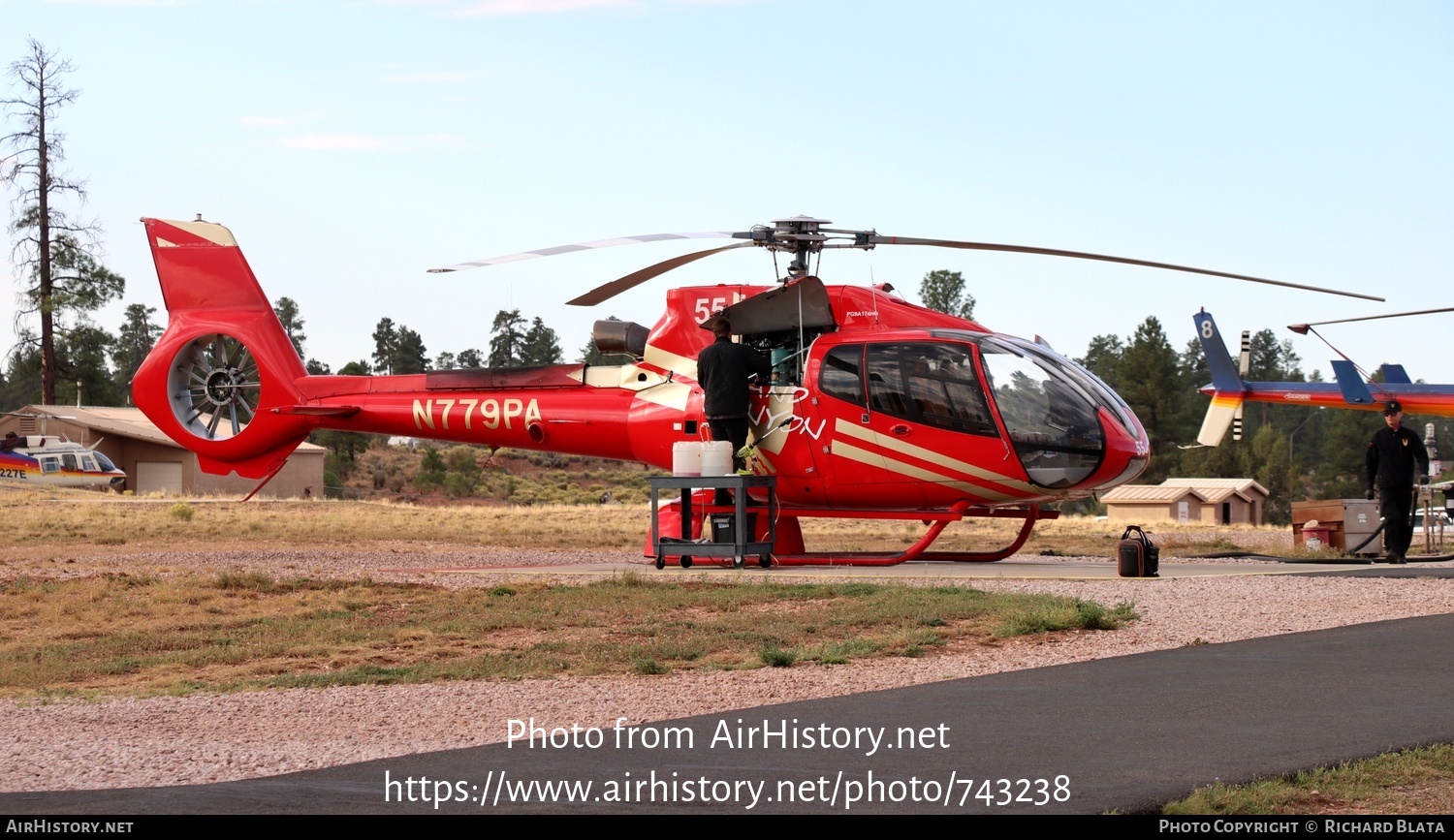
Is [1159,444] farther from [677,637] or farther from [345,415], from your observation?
[677,637]

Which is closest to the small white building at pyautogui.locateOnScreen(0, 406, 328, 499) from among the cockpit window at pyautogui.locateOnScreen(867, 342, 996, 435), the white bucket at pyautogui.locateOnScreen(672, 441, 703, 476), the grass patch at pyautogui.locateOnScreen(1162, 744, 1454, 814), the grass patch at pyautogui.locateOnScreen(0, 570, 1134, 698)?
the white bucket at pyautogui.locateOnScreen(672, 441, 703, 476)

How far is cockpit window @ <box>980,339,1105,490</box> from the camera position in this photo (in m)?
13.6

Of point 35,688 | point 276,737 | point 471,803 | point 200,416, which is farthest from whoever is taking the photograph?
point 200,416

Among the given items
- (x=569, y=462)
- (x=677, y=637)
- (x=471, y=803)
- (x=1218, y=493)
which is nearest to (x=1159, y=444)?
(x=1218, y=493)

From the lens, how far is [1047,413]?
13734mm

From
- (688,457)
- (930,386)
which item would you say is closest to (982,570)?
(930,386)

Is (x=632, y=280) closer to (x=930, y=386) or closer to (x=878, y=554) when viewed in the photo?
(x=930, y=386)

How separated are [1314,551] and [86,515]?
21.9 m

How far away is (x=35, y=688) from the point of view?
7.37m

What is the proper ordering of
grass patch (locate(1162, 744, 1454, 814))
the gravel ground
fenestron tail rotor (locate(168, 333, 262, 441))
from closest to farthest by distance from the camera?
grass patch (locate(1162, 744, 1454, 814)) → the gravel ground → fenestron tail rotor (locate(168, 333, 262, 441))

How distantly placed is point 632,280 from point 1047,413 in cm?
427

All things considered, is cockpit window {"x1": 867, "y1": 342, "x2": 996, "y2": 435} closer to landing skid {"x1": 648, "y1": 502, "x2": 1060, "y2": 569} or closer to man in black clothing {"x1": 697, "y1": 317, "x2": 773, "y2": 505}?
landing skid {"x1": 648, "y1": 502, "x2": 1060, "y2": 569}

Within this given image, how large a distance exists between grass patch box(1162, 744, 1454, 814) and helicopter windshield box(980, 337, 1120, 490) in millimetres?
8691

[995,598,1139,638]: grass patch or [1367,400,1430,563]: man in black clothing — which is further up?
[1367,400,1430,563]: man in black clothing
